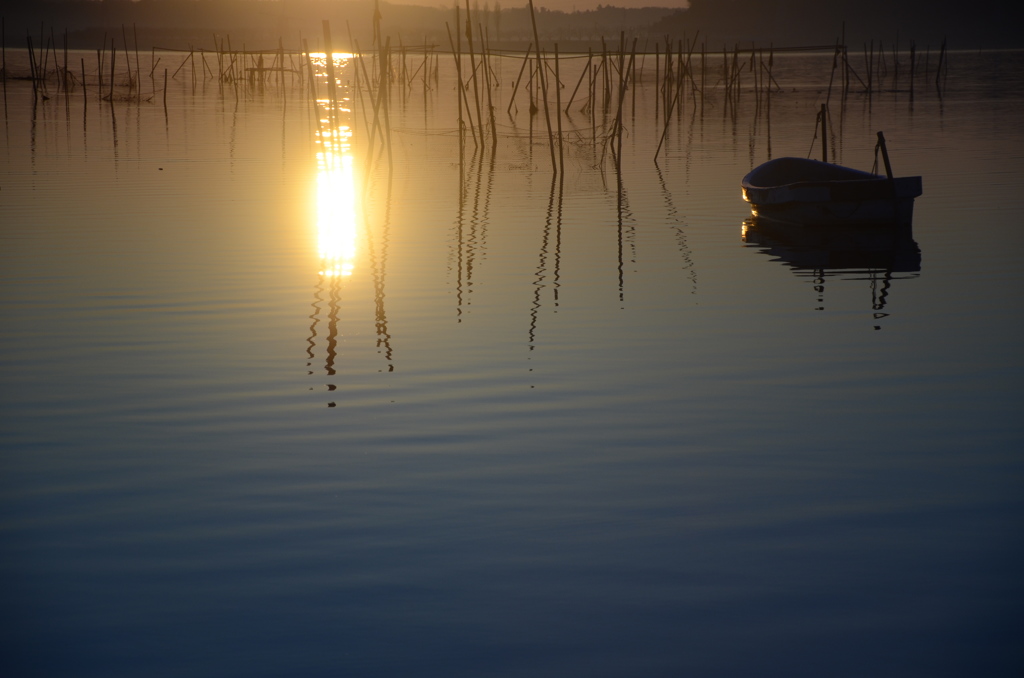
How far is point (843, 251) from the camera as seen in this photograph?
10.1m

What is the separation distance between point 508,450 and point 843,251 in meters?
6.49

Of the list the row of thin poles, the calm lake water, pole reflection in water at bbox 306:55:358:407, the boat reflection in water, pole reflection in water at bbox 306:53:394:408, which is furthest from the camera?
the row of thin poles

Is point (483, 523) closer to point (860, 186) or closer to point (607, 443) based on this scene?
point (607, 443)

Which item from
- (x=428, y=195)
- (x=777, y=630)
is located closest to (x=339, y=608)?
(x=777, y=630)

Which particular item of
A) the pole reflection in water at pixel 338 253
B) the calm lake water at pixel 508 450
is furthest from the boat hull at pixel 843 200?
the pole reflection in water at pixel 338 253

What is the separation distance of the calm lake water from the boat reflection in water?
2.6 inches

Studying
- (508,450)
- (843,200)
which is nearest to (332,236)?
(843,200)

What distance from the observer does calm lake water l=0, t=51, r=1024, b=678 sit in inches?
123

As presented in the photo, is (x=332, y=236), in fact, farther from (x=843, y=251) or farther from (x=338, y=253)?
(x=843, y=251)

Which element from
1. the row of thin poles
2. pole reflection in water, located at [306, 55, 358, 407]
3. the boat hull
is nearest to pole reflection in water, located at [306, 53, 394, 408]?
pole reflection in water, located at [306, 55, 358, 407]

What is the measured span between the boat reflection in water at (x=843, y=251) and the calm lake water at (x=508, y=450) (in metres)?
0.07

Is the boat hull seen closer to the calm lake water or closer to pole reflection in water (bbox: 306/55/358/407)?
the calm lake water

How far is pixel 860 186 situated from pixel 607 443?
23.7 feet

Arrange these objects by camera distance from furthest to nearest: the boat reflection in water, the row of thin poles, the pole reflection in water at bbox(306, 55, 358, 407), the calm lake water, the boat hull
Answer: the row of thin poles, the boat hull, the boat reflection in water, the pole reflection in water at bbox(306, 55, 358, 407), the calm lake water
